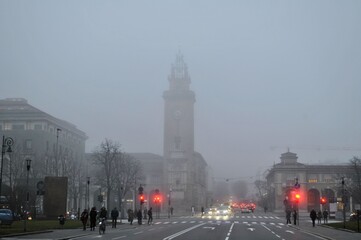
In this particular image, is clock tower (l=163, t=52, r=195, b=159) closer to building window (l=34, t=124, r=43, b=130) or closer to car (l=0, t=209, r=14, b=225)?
building window (l=34, t=124, r=43, b=130)

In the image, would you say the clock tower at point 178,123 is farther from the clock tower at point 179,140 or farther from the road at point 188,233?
the road at point 188,233

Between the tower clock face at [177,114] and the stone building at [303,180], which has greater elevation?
the tower clock face at [177,114]

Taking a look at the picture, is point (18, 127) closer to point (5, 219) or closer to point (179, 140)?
point (179, 140)

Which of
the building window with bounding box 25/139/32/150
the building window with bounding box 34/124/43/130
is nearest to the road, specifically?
the building window with bounding box 25/139/32/150

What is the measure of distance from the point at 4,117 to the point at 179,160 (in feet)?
189

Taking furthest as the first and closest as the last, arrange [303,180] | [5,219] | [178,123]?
[178,123] < [303,180] < [5,219]

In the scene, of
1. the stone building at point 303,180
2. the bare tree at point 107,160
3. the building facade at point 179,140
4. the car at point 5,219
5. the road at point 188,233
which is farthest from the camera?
the building facade at point 179,140

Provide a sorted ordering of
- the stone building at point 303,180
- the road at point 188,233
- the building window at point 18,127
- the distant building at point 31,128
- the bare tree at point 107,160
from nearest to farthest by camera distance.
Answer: the road at point 188,233 < the bare tree at point 107,160 < the distant building at point 31,128 < the building window at point 18,127 < the stone building at point 303,180

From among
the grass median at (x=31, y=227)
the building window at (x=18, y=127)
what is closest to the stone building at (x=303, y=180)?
the building window at (x=18, y=127)

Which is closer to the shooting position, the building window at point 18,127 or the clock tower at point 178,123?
the building window at point 18,127

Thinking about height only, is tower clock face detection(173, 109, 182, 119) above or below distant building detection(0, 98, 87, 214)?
above

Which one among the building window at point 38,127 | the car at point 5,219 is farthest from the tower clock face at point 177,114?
the car at point 5,219

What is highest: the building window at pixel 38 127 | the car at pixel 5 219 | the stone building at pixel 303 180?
the building window at pixel 38 127

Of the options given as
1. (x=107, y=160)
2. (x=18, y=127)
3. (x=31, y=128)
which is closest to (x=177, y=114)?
(x=31, y=128)
